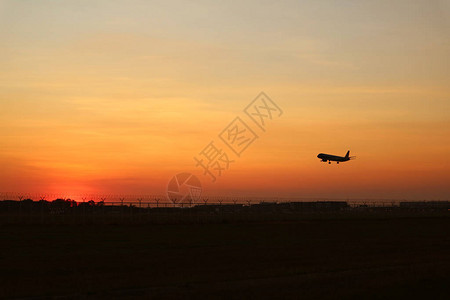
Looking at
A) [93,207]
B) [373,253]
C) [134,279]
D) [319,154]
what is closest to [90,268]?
[134,279]

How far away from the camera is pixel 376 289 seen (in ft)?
68.1

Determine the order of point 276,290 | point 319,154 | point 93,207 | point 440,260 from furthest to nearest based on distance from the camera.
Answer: point 319,154, point 93,207, point 440,260, point 276,290

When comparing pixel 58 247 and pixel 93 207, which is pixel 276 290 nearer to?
pixel 58 247

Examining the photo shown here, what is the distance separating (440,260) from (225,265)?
39.7ft

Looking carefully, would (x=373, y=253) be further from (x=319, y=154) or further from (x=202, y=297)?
(x=319, y=154)

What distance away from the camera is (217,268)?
26.5m

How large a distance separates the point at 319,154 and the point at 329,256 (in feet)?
364

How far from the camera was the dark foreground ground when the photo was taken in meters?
20.2

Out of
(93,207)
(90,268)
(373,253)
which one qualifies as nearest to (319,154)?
(93,207)

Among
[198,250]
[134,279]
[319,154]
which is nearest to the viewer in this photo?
[134,279]

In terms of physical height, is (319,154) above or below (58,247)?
above

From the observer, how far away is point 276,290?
2036cm

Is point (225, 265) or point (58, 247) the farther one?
point (58, 247)

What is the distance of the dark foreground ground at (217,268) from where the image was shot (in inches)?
795
